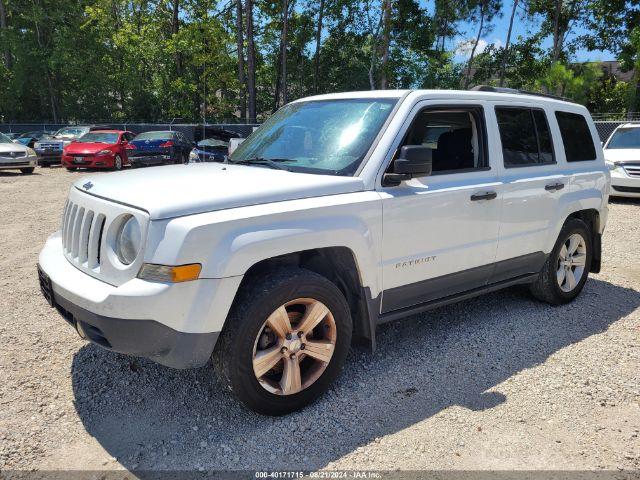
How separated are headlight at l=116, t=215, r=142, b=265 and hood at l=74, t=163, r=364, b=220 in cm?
11

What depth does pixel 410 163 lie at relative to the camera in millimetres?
3270

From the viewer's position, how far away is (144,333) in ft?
8.67

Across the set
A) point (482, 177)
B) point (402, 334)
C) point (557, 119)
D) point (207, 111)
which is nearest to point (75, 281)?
point (402, 334)

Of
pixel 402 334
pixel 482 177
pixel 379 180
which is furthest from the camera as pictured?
pixel 402 334

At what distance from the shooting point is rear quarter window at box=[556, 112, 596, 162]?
16.0 feet

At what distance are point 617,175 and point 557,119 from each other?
790cm

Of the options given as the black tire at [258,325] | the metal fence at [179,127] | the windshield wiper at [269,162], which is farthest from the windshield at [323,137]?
the metal fence at [179,127]

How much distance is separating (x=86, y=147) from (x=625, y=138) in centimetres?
1663

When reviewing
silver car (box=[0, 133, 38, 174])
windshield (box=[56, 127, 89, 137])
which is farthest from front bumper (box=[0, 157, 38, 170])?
windshield (box=[56, 127, 89, 137])

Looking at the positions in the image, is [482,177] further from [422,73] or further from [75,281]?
[422,73]

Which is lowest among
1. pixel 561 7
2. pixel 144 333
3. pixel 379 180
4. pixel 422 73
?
pixel 144 333

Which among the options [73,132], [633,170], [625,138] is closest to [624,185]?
[633,170]

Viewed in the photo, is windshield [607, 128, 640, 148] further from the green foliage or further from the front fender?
the green foliage

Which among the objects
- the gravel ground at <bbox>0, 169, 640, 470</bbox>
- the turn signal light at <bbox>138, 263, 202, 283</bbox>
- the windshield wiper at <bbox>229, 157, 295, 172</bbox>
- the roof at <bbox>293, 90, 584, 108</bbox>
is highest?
Result: the roof at <bbox>293, 90, 584, 108</bbox>
